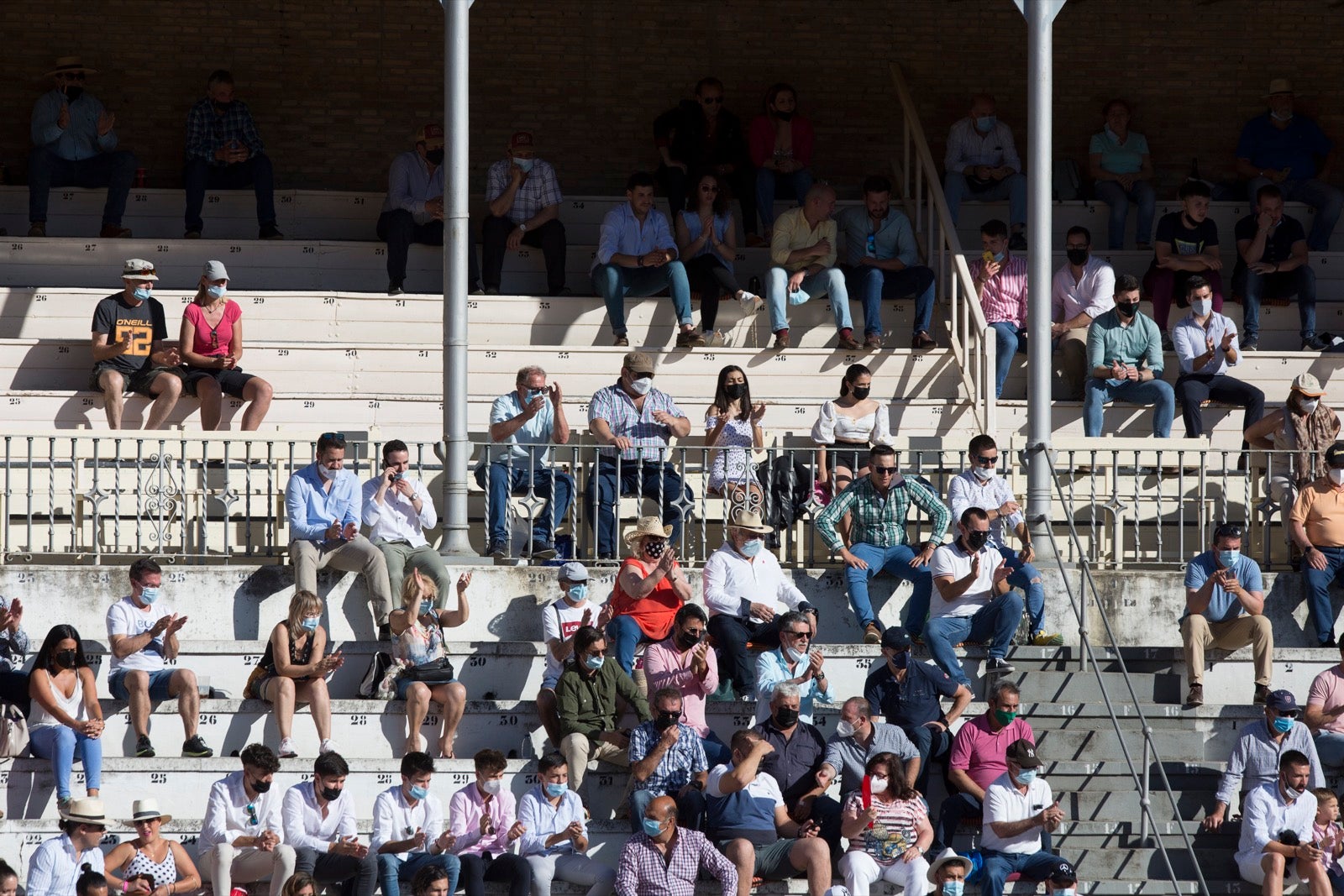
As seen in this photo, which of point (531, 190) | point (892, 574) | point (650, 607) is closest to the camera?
point (650, 607)

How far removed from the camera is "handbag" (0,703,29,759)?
492 inches

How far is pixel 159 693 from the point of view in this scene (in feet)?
42.5

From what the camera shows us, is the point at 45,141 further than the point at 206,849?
Yes

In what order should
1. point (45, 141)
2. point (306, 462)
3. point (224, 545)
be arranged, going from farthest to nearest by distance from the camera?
point (45, 141)
point (306, 462)
point (224, 545)

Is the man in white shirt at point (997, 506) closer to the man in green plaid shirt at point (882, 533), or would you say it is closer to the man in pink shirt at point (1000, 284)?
the man in green plaid shirt at point (882, 533)

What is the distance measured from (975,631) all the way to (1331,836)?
2450 mm

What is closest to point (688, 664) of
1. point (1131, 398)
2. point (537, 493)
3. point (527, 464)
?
point (537, 493)

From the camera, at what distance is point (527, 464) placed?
14.8m

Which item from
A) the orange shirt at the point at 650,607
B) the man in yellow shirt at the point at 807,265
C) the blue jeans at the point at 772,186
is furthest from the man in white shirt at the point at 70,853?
the blue jeans at the point at 772,186

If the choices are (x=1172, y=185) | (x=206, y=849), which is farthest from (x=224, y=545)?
(x=1172, y=185)

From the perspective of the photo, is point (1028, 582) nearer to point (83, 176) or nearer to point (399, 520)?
point (399, 520)

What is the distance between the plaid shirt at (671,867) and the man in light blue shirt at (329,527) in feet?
8.68

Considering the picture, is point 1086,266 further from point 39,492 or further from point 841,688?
point 39,492

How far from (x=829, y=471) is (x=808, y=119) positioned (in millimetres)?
6451
